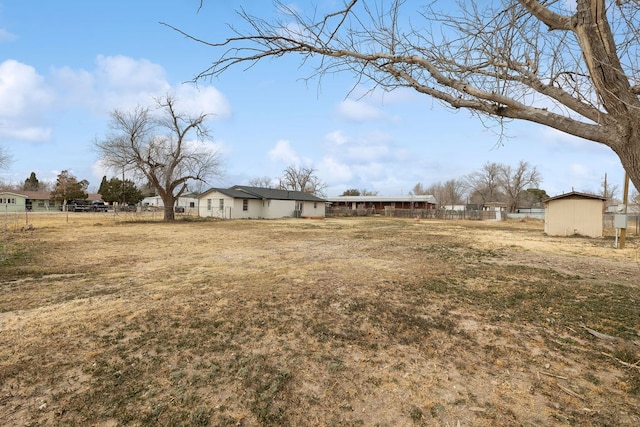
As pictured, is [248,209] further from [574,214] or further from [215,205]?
[574,214]

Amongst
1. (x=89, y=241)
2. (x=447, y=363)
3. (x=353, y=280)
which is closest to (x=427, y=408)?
(x=447, y=363)

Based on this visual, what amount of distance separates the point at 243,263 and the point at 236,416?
5833 millimetres

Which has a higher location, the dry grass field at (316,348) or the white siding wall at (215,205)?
the white siding wall at (215,205)

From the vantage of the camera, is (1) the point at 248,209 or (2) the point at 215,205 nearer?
(2) the point at 215,205

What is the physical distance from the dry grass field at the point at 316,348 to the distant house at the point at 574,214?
12.3m

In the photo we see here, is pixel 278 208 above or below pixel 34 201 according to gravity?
below

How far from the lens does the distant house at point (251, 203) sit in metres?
31.7

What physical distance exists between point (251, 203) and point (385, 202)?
28.3m

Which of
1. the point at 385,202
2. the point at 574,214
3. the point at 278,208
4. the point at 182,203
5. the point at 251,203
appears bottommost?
the point at 574,214

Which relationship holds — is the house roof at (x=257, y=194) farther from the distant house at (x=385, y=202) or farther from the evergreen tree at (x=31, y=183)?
the evergreen tree at (x=31, y=183)

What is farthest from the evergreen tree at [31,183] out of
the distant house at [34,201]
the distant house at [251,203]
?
the distant house at [251,203]

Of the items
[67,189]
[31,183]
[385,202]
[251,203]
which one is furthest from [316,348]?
[31,183]

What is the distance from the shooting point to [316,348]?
3406 mm

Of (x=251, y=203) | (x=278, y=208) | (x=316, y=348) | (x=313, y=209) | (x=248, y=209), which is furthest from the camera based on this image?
(x=313, y=209)
